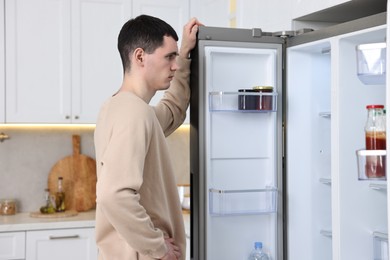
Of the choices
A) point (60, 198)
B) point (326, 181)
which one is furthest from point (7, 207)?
point (326, 181)

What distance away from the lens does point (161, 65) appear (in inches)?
84.5

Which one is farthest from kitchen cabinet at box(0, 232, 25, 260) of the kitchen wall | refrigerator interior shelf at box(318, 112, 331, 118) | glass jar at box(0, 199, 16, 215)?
refrigerator interior shelf at box(318, 112, 331, 118)

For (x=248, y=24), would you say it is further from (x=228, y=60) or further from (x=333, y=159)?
(x=333, y=159)

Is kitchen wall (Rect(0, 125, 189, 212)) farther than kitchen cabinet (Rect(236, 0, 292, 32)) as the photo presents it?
Yes

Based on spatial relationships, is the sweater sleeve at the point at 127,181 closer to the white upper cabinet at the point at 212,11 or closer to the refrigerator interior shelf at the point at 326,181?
the refrigerator interior shelf at the point at 326,181

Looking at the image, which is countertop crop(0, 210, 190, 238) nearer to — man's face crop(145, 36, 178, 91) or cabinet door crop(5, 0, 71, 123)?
cabinet door crop(5, 0, 71, 123)

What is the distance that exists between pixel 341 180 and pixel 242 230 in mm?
513

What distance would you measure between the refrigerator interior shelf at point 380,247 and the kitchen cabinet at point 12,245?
2.23 meters

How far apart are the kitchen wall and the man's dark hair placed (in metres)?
2.27

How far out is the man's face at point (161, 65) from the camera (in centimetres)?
214

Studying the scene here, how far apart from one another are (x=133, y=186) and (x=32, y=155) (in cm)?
258

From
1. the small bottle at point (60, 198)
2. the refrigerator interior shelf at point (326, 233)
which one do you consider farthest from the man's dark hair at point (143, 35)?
the small bottle at point (60, 198)

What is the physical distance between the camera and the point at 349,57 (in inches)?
84.7

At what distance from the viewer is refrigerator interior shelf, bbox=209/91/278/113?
94.1 inches
